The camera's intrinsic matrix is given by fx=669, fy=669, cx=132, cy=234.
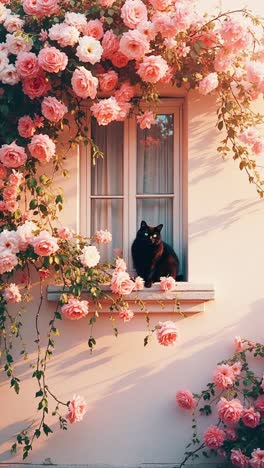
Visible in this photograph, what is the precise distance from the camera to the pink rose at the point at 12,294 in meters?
4.30

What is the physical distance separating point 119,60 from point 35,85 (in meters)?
0.57

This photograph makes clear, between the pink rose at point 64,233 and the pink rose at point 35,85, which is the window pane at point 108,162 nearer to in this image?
the pink rose at point 64,233

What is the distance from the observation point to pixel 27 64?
414 centimetres

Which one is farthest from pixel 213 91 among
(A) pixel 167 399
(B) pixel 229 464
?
(B) pixel 229 464

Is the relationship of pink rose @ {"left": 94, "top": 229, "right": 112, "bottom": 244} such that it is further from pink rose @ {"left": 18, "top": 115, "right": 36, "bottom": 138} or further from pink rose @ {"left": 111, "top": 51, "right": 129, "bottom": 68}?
pink rose @ {"left": 111, "top": 51, "right": 129, "bottom": 68}

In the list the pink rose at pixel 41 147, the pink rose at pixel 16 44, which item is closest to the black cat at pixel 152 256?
the pink rose at pixel 41 147

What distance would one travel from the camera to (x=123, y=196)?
4.91 meters

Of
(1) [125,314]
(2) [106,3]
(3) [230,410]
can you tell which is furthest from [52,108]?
(3) [230,410]

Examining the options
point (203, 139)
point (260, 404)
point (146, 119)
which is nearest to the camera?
point (260, 404)

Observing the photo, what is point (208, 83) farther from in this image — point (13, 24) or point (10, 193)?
point (10, 193)

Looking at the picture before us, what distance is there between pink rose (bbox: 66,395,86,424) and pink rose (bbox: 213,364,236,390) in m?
0.89

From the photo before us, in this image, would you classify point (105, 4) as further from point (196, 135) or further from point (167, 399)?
point (167, 399)

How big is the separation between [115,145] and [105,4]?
1064mm

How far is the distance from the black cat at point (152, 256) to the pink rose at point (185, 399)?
29.4 inches
